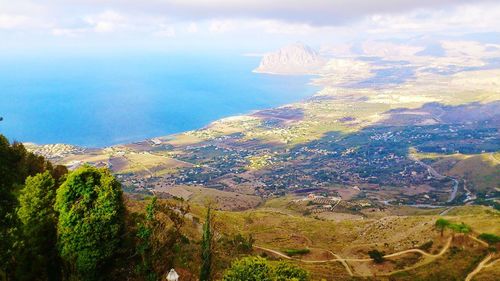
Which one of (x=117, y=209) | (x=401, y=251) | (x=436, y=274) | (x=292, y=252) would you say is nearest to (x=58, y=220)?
(x=117, y=209)

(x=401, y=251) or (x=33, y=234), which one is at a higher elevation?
(x=33, y=234)

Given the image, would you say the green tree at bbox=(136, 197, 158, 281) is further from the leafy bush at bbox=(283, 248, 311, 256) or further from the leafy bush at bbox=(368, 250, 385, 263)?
the leafy bush at bbox=(368, 250, 385, 263)

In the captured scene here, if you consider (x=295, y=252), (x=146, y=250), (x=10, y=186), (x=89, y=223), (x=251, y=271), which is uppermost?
(x=89, y=223)

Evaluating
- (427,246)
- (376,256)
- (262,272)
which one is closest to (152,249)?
(262,272)

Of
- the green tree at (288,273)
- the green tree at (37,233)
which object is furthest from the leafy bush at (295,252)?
the green tree at (37,233)

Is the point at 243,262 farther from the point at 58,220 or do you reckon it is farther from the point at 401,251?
the point at 401,251

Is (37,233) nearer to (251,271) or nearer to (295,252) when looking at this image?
(251,271)
